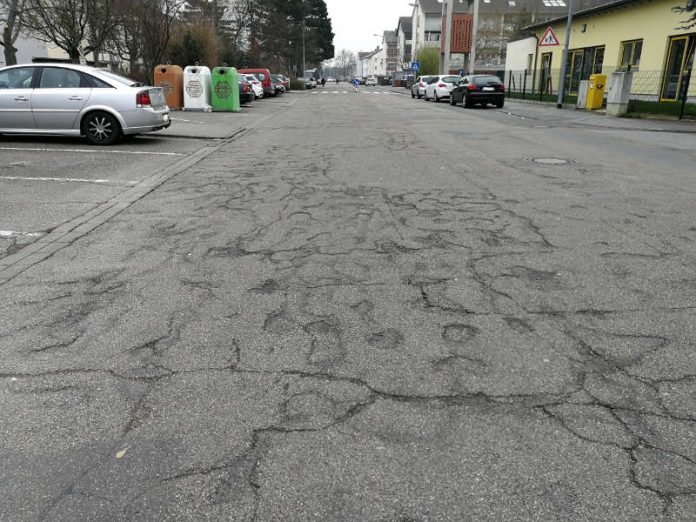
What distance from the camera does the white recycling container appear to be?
22.2 metres

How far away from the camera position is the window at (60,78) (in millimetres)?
11906

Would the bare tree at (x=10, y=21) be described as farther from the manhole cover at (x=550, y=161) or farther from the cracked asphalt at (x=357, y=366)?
the cracked asphalt at (x=357, y=366)

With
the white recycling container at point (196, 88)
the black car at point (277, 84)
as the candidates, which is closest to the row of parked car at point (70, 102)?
the white recycling container at point (196, 88)

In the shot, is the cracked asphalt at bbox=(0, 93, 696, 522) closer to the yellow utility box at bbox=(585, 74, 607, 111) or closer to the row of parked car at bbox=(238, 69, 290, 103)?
the yellow utility box at bbox=(585, 74, 607, 111)

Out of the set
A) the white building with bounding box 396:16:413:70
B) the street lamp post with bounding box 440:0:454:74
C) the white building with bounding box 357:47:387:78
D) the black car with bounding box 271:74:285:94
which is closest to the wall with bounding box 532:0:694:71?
the black car with bounding box 271:74:285:94

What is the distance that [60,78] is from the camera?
11922 mm

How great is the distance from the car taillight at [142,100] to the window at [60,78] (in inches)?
47.1

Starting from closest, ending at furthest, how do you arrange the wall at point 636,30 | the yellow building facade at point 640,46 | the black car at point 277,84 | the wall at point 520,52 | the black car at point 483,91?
the yellow building facade at point 640,46, the wall at point 636,30, the black car at point 483,91, the wall at point 520,52, the black car at point 277,84

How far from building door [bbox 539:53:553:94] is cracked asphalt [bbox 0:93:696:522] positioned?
30499 mm

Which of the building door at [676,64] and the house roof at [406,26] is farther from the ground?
the house roof at [406,26]

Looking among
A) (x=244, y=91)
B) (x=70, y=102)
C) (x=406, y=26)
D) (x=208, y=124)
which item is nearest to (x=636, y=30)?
(x=244, y=91)

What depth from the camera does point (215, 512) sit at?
2262 millimetres

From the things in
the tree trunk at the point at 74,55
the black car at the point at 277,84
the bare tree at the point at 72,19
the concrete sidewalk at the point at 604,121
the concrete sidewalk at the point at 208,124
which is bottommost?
the concrete sidewalk at the point at 208,124

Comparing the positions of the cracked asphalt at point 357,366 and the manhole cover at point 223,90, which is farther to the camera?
the manhole cover at point 223,90
